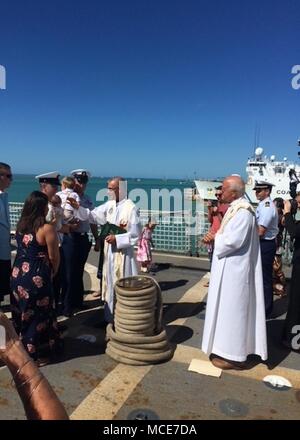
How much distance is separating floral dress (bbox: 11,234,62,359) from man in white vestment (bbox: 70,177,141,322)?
3.65 feet

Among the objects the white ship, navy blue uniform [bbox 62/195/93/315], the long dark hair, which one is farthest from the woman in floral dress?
the white ship

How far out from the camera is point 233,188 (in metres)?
3.79

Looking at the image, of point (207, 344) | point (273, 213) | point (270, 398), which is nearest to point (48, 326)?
point (207, 344)

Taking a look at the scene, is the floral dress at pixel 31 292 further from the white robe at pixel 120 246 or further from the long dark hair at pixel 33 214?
the white robe at pixel 120 246

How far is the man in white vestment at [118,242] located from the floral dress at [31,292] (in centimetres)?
111

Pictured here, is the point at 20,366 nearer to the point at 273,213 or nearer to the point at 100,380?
the point at 100,380

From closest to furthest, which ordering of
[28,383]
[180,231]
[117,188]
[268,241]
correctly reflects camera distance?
[28,383]
[117,188]
[268,241]
[180,231]

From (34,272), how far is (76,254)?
152 cm

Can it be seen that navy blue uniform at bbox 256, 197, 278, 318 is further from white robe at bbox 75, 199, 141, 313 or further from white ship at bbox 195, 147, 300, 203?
white ship at bbox 195, 147, 300, 203

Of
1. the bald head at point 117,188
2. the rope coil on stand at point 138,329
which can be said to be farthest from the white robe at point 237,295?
the bald head at point 117,188

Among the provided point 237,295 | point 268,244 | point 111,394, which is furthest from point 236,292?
point 268,244

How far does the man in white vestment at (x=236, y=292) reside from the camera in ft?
12.0

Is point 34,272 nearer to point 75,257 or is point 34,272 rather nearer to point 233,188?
point 75,257
